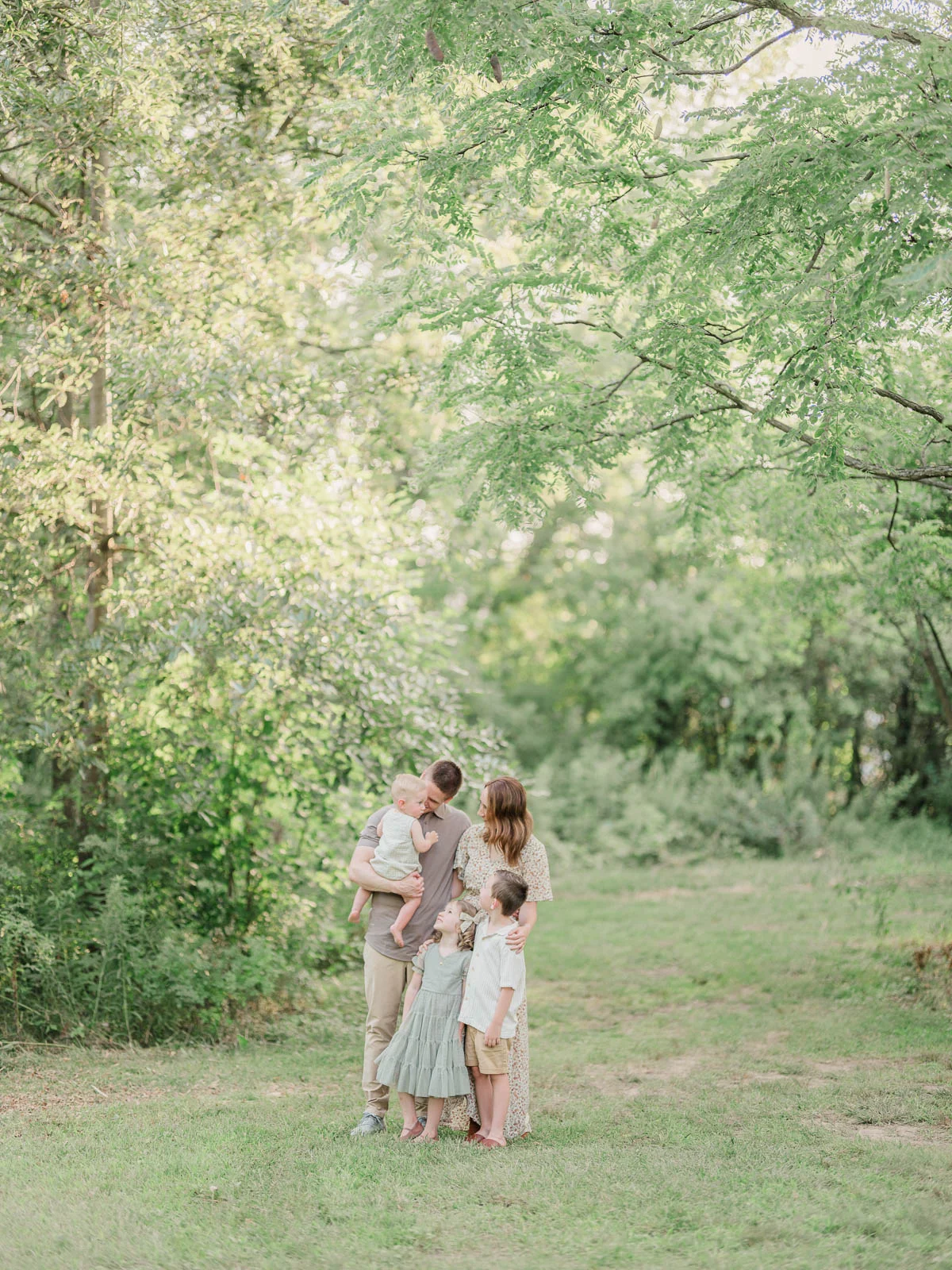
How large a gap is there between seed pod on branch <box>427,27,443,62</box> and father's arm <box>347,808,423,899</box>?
344cm

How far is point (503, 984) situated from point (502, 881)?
416 millimetres

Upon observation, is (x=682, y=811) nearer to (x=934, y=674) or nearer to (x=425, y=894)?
(x=934, y=674)

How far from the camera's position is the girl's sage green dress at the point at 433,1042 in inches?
202

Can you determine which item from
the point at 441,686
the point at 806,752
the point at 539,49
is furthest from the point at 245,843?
the point at 806,752

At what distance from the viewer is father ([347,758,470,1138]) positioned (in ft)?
17.8

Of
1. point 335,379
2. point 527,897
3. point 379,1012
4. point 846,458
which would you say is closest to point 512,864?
point 527,897

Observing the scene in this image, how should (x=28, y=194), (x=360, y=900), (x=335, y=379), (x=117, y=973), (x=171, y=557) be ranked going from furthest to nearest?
(x=335, y=379), (x=28, y=194), (x=171, y=557), (x=117, y=973), (x=360, y=900)

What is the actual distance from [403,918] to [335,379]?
4.95 metres

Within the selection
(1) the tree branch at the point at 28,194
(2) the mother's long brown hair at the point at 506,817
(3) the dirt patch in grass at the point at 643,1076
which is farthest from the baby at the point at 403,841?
A: (1) the tree branch at the point at 28,194

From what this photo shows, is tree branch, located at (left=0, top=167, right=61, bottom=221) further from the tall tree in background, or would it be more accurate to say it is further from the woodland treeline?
the tall tree in background

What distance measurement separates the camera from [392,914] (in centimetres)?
549

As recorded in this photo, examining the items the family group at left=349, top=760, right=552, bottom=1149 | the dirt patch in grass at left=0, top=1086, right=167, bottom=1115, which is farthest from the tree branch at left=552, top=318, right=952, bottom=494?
the dirt patch in grass at left=0, top=1086, right=167, bottom=1115

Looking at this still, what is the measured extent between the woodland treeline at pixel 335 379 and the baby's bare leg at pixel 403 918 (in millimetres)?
2397

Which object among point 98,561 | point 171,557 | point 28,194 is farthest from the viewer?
point 98,561
